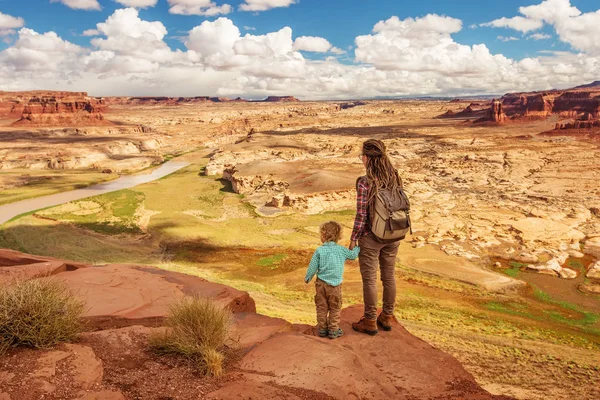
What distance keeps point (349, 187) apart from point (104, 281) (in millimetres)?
26502

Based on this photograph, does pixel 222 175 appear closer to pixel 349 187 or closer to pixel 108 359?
pixel 349 187

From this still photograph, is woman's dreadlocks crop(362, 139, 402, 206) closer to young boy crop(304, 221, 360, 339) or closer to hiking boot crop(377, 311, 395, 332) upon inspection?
young boy crop(304, 221, 360, 339)

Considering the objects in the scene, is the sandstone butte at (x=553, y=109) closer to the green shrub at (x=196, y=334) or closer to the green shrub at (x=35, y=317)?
the green shrub at (x=196, y=334)

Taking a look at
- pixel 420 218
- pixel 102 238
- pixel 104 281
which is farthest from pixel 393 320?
pixel 102 238

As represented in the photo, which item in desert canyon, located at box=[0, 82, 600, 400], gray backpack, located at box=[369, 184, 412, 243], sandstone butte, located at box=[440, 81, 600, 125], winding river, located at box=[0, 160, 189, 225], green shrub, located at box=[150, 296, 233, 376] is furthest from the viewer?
sandstone butte, located at box=[440, 81, 600, 125]

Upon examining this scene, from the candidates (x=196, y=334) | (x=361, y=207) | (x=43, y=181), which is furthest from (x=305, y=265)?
(x=43, y=181)

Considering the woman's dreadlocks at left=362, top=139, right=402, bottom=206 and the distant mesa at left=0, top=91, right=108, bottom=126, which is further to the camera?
the distant mesa at left=0, top=91, right=108, bottom=126

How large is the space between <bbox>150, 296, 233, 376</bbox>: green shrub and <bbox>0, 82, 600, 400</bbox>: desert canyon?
202mm

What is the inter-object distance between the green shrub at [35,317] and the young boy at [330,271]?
9.91ft

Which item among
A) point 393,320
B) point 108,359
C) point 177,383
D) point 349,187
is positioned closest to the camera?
point 177,383

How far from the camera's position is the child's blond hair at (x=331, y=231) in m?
5.41

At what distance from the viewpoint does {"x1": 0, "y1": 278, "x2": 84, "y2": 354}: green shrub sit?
13.8 feet

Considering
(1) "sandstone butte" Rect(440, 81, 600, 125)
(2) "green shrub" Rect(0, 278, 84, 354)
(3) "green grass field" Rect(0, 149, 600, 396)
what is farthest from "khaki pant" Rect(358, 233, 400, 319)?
(1) "sandstone butte" Rect(440, 81, 600, 125)

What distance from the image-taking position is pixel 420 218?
2748 centimetres
